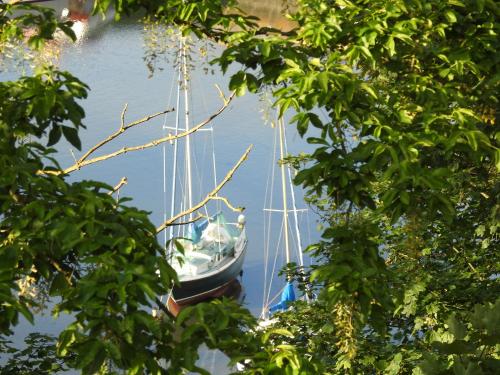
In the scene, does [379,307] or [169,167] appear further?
[169,167]

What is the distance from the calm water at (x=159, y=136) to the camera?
90.8ft

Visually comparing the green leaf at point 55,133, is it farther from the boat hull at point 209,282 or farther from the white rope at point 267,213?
the boat hull at point 209,282

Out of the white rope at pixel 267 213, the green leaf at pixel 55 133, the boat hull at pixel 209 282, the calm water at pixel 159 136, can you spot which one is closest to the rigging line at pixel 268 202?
A: the white rope at pixel 267 213

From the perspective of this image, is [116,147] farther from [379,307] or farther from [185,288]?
[379,307]

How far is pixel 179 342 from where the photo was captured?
3818 millimetres

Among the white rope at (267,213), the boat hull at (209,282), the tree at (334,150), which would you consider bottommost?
the boat hull at (209,282)

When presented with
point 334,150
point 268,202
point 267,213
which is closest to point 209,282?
point 267,213

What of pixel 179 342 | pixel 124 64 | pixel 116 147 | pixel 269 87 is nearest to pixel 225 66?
pixel 269 87

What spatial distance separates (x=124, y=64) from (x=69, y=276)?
97.8 feet

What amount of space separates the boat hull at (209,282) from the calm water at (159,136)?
0.68 m

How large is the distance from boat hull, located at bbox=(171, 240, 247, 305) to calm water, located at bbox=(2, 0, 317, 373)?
679 millimetres

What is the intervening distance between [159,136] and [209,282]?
5045 millimetres

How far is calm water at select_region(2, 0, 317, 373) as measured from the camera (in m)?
27.7

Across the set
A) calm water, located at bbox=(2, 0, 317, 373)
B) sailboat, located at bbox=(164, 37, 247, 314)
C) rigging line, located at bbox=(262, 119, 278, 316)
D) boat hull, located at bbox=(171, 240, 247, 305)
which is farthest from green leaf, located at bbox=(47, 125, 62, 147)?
boat hull, located at bbox=(171, 240, 247, 305)
